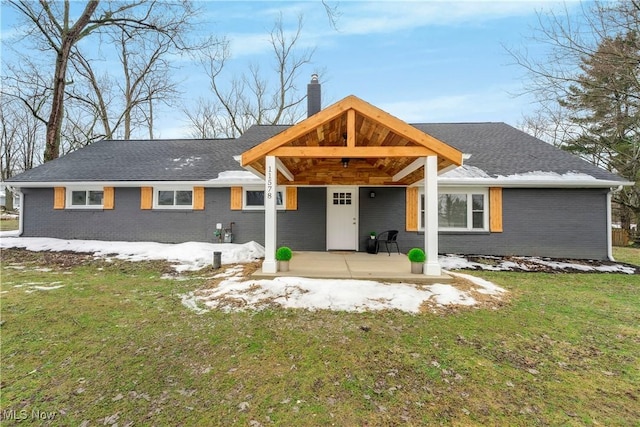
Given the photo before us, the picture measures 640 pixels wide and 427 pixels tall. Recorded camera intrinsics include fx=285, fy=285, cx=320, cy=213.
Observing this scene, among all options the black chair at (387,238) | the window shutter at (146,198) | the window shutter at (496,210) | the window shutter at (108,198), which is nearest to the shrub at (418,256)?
the black chair at (387,238)

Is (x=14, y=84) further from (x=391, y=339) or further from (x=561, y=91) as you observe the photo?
(x=561, y=91)

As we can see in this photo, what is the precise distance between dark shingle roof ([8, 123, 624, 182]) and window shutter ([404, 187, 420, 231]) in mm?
2484

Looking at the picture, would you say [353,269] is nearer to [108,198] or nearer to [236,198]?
[236,198]

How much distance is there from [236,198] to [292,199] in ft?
6.08

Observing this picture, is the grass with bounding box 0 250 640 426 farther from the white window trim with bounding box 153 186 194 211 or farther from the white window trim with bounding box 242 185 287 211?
the white window trim with bounding box 153 186 194 211

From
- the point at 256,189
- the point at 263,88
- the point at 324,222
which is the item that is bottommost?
the point at 324,222

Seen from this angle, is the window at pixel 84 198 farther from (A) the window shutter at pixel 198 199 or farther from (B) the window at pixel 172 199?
(A) the window shutter at pixel 198 199

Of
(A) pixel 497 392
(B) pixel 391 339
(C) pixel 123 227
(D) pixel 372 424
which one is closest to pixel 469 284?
(B) pixel 391 339

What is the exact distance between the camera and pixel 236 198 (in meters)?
9.37

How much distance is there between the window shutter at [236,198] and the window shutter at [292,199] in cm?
159

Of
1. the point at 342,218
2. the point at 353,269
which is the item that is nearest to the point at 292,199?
the point at 342,218

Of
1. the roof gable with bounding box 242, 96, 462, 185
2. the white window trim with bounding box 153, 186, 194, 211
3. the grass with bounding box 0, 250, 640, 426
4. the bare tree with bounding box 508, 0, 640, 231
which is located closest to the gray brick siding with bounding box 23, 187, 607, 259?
the white window trim with bounding box 153, 186, 194, 211

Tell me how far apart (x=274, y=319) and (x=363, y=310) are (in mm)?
1306

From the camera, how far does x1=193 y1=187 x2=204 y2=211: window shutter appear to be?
31.1ft
